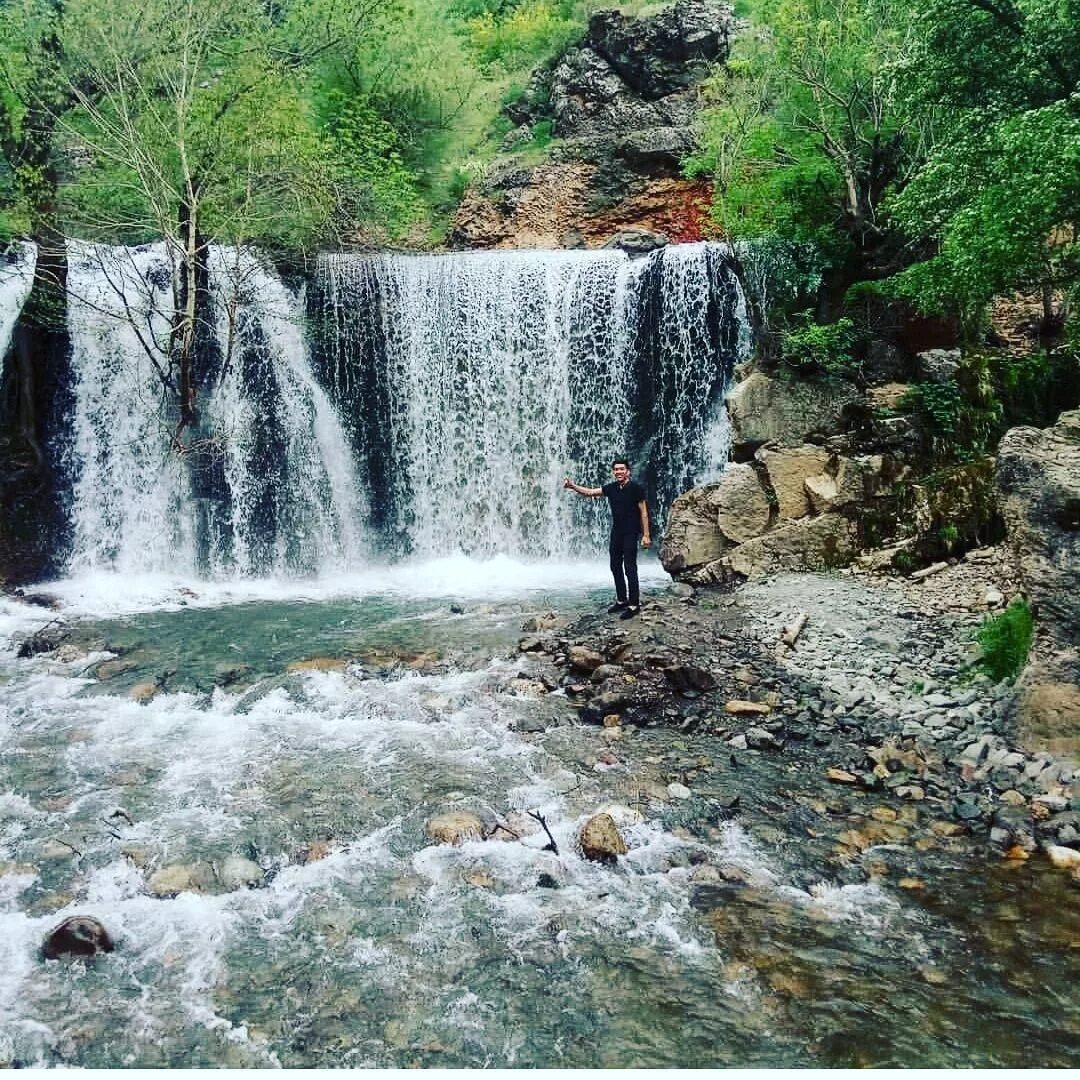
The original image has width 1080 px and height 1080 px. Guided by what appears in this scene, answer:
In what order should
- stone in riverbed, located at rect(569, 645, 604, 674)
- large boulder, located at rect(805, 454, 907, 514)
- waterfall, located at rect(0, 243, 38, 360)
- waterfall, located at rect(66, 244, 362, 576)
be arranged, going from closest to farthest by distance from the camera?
stone in riverbed, located at rect(569, 645, 604, 674) < large boulder, located at rect(805, 454, 907, 514) < waterfall, located at rect(0, 243, 38, 360) < waterfall, located at rect(66, 244, 362, 576)

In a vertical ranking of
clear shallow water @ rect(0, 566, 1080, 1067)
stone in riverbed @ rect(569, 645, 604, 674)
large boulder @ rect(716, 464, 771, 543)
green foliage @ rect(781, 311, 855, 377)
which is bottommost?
clear shallow water @ rect(0, 566, 1080, 1067)

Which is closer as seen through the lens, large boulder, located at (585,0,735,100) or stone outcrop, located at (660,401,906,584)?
stone outcrop, located at (660,401,906,584)

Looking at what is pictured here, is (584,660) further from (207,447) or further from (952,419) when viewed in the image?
(207,447)

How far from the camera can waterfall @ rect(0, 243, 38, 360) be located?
15.0m

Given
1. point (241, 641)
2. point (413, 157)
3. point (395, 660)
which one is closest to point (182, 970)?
point (395, 660)

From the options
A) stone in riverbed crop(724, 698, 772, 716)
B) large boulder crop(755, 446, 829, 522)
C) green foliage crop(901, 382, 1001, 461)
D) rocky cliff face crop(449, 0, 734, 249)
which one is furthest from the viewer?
rocky cliff face crop(449, 0, 734, 249)

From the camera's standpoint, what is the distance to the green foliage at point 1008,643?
21.9ft

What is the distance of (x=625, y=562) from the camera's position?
32.1 feet

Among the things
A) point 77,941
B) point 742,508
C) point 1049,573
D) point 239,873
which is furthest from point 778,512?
point 77,941

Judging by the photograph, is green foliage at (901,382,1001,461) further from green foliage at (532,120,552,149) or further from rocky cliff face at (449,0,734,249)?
green foliage at (532,120,552,149)

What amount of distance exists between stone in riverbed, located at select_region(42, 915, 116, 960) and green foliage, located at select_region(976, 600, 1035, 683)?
6803 mm

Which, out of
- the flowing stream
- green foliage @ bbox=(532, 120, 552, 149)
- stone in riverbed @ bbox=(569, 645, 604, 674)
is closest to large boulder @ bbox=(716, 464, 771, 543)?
the flowing stream

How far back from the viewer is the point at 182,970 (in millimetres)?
4148

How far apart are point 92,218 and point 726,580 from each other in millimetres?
13817
